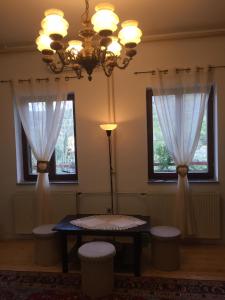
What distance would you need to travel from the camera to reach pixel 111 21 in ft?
6.02

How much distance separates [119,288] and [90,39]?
2232 mm

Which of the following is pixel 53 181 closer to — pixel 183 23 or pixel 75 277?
pixel 75 277

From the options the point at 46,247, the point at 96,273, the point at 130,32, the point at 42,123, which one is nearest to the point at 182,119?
the point at 130,32

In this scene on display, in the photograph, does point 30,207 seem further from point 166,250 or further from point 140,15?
point 140,15

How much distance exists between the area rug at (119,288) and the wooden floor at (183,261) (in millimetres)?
139

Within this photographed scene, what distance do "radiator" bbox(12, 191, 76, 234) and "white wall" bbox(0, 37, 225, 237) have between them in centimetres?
13

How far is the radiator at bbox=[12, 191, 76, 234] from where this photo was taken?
3741 mm

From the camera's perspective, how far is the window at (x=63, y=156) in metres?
3.83

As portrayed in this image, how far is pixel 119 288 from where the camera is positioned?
2.63 metres

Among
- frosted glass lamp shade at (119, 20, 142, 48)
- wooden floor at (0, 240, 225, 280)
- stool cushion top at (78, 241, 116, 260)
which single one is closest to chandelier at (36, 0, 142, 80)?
frosted glass lamp shade at (119, 20, 142, 48)

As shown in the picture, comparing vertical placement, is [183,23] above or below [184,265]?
above

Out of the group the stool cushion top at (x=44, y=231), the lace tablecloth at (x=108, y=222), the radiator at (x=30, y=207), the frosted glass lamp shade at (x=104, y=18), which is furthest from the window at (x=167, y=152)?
the frosted glass lamp shade at (x=104, y=18)

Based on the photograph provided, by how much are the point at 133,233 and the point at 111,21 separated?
1.98 m

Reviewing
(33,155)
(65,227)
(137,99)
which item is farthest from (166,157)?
(33,155)
